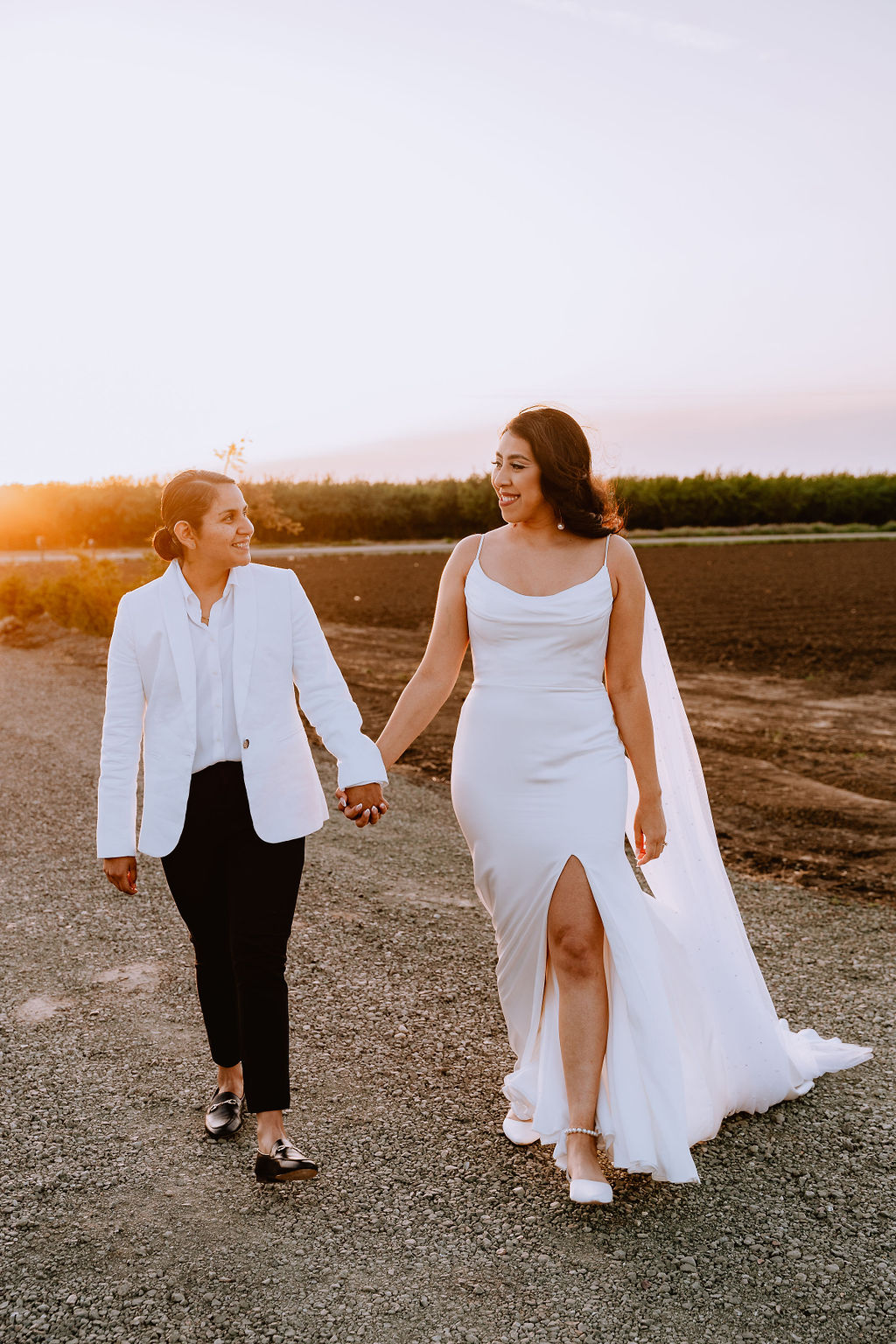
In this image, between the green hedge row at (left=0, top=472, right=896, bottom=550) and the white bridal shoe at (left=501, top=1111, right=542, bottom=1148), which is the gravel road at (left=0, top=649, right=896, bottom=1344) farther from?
the green hedge row at (left=0, top=472, right=896, bottom=550)

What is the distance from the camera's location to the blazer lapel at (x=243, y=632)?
3164 millimetres

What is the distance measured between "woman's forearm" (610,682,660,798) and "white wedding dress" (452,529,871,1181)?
50mm

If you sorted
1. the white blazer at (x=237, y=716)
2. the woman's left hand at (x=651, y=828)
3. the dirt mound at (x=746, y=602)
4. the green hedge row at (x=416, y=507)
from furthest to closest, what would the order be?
the green hedge row at (x=416, y=507), the dirt mound at (x=746, y=602), the woman's left hand at (x=651, y=828), the white blazer at (x=237, y=716)

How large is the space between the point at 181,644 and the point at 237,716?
0.86ft

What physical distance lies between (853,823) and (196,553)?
18.5 feet

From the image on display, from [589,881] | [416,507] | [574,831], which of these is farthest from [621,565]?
[416,507]

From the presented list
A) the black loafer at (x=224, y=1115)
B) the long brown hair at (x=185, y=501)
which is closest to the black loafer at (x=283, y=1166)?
the black loafer at (x=224, y=1115)

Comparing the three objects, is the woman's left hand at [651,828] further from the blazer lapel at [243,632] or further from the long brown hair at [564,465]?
the blazer lapel at [243,632]

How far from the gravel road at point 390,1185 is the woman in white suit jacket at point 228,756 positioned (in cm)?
33

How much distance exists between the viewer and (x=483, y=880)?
132 inches

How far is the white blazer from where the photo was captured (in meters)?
3.14

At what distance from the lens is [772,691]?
12594 millimetres

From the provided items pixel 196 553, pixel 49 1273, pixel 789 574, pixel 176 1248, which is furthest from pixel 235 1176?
pixel 789 574

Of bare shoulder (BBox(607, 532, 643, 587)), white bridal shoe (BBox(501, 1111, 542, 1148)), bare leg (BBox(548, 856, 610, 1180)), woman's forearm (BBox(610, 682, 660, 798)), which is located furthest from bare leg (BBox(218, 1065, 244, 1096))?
bare shoulder (BBox(607, 532, 643, 587))
